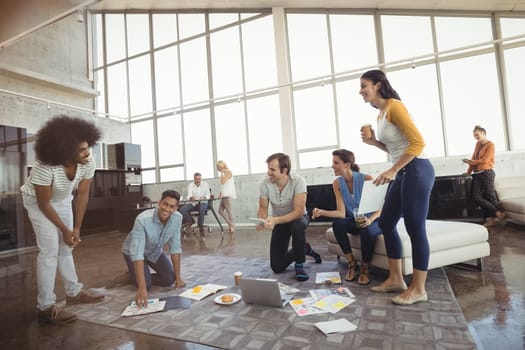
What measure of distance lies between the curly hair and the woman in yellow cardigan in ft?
15.2

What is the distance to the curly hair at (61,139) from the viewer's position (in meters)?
1.70

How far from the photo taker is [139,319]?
1751 mm

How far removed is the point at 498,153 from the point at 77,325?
245 inches

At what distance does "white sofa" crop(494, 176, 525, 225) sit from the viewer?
3457 mm

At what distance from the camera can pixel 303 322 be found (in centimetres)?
155

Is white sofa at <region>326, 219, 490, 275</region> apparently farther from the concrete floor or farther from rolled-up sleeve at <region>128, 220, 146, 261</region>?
rolled-up sleeve at <region>128, 220, 146, 261</region>

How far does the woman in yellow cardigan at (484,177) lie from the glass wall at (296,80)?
117 centimetres

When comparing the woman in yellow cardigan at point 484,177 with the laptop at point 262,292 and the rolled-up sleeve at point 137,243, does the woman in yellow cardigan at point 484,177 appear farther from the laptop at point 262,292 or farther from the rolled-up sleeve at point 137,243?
the rolled-up sleeve at point 137,243

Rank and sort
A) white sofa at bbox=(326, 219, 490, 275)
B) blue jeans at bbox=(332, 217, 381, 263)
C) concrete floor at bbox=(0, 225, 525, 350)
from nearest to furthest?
1. concrete floor at bbox=(0, 225, 525, 350)
2. white sofa at bbox=(326, 219, 490, 275)
3. blue jeans at bbox=(332, 217, 381, 263)

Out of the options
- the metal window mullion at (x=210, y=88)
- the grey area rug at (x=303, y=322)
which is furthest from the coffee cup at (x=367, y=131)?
the metal window mullion at (x=210, y=88)

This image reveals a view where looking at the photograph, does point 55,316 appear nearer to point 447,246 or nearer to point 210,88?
point 447,246

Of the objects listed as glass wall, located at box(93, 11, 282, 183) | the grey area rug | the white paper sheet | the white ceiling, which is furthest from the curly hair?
the white ceiling

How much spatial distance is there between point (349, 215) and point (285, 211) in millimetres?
553

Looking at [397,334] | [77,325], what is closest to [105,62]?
[77,325]
